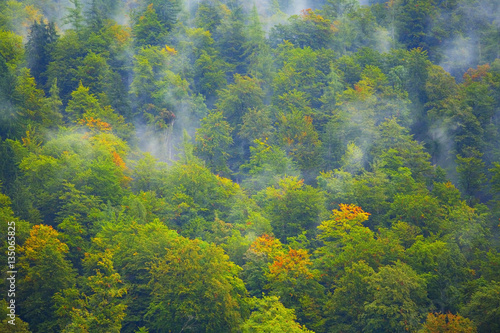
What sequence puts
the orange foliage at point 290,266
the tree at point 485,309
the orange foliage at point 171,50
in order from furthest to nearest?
the orange foliage at point 171,50, the orange foliage at point 290,266, the tree at point 485,309

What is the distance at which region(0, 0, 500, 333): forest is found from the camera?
106 ft

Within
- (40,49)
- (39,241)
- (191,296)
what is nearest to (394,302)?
(191,296)

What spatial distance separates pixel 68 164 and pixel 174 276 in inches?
532

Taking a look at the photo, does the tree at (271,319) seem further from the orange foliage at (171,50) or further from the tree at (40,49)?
the tree at (40,49)

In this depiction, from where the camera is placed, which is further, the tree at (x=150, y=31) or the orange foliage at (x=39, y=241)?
the tree at (x=150, y=31)

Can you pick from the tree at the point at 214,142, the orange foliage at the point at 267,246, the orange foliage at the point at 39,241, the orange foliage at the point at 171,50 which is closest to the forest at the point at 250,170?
the orange foliage at the point at 39,241

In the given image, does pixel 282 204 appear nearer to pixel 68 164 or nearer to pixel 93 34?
pixel 68 164

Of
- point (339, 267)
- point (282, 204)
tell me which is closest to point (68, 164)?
point (282, 204)

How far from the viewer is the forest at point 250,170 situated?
1276 inches

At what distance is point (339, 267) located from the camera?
3594 centimetres

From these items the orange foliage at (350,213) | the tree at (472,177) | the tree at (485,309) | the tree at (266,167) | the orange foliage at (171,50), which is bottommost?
the tree at (485,309)

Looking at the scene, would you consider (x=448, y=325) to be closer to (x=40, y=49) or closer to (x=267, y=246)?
(x=267, y=246)

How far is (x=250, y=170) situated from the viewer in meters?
50.4

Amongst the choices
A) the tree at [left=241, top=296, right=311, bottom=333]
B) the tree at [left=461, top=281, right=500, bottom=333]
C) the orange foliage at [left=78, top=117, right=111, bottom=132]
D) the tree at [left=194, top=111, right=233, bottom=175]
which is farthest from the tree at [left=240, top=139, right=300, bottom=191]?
the tree at [left=461, top=281, right=500, bottom=333]
